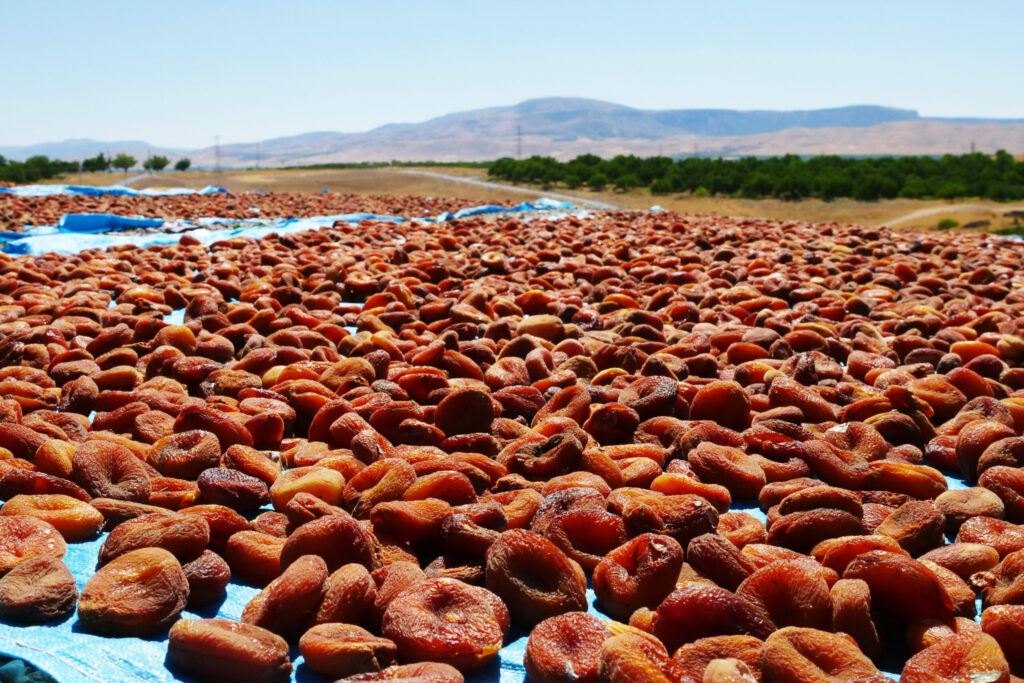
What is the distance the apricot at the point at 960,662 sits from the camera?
4.84 ft

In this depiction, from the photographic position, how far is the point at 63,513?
2.05 metres

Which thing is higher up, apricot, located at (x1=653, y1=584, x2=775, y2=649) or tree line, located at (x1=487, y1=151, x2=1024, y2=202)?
tree line, located at (x1=487, y1=151, x2=1024, y2=202)

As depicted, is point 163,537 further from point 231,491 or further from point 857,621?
point 857,621

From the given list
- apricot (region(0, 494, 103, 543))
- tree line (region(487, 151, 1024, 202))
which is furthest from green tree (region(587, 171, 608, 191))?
apricot (region(0, 494, 103, 543))

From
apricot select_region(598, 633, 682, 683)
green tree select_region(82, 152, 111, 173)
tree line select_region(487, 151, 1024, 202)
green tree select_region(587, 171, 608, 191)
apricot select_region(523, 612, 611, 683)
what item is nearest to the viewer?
apricot select_region(598, 633, 682, 683)

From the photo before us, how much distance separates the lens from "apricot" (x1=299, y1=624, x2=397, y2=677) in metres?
1.55

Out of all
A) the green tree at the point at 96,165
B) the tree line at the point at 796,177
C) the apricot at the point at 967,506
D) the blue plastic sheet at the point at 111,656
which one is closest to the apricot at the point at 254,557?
the blue plastic sheet at the point at 111,656

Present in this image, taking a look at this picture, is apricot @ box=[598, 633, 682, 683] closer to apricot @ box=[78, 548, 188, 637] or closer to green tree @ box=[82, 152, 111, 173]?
apricot @ box=[78, 548, 188, 637]

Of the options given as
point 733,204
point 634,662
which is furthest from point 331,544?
point 733,204

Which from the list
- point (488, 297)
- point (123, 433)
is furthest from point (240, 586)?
point (488, 297)

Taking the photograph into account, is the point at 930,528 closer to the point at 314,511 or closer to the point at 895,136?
the point at 314,511

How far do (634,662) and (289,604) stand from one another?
0.74 metres

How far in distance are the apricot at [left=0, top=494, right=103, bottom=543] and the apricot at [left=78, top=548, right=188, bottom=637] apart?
289mm

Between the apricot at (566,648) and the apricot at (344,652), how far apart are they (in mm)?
291
